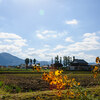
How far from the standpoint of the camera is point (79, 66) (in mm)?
71750

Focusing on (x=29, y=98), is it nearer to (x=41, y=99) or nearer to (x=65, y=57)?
(x=41, y=99)

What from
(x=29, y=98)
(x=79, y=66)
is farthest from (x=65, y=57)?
(x=29, y=98)

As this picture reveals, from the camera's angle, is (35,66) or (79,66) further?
(79,66)

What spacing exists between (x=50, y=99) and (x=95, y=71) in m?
2.81

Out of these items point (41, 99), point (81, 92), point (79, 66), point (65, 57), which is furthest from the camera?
point (65, 57)

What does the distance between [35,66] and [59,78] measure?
2.85ft

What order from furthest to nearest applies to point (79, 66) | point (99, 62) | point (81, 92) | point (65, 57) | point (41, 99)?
point (65, 57) < point (79, 66) < point (41, 99) < point (81, 92) < point (99, 62)

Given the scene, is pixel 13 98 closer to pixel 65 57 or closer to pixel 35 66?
pixel 35 66

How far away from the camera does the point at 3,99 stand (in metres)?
6.11

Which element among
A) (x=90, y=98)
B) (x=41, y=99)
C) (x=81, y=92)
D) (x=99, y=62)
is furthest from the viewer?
(x=41, y=99)

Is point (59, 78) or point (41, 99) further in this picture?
point (41, 99)

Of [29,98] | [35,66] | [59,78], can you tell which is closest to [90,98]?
[59,78]

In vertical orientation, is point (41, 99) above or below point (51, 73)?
below

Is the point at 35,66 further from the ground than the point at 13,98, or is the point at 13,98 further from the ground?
the point at 35,66
